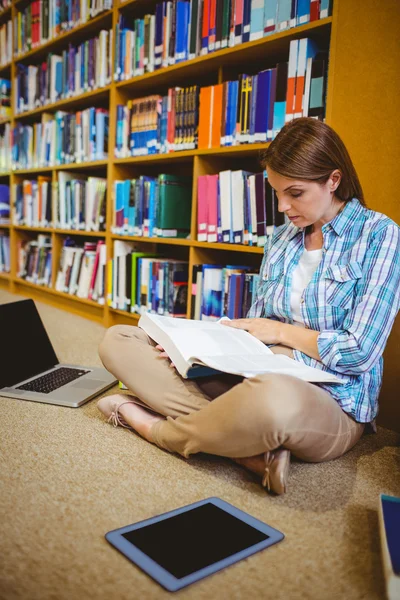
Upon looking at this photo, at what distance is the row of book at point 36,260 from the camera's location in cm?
338

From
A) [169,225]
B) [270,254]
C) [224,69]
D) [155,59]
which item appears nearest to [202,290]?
[169,225]

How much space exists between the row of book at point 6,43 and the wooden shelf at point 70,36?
0.17 m

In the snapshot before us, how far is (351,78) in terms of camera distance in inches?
60.1

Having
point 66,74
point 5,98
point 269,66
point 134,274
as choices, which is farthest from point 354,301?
point 5,98

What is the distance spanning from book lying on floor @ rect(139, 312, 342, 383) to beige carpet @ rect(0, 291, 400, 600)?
24 cm

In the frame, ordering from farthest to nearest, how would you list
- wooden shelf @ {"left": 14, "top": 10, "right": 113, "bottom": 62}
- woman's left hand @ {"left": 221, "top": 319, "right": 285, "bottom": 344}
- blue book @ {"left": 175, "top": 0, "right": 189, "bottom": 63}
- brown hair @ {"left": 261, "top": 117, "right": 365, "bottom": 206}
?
wooden shelf @ {"left": 14, "top": 10, "right": 113, "bottom": 62} → blue book @ {"left": 175, "top": 0, "right": 189, "bottom": 63} → woman's left hand @ {"left": 221, "top": 319, "right": 285, "bottom": 344} → brown hair @ {"left": 261, "top": 117, "right": 365, "bottom": 206}

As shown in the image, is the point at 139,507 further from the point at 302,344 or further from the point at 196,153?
the point at 196,153

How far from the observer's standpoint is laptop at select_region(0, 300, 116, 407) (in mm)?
1595

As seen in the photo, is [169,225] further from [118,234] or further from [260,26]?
[260,26]

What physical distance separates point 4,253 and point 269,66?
2682mm

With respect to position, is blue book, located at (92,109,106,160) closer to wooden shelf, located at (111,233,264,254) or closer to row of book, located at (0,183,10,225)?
wooden shelf, located at (111,233,264,254)

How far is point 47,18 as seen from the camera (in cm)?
317

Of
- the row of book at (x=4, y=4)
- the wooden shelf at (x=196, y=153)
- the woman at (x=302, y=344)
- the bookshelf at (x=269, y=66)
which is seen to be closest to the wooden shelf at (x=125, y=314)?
the bookshelf at (x=269, y=66)

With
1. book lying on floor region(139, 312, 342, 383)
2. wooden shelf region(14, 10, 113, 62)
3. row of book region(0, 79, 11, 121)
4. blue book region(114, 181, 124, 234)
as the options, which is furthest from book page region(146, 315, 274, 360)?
row of book region(0, 79, 11, 121)
